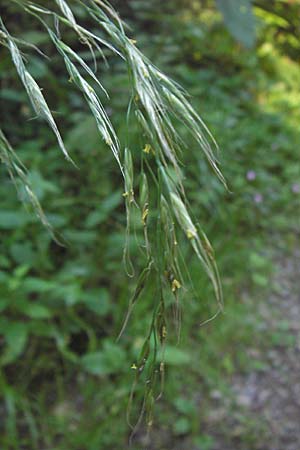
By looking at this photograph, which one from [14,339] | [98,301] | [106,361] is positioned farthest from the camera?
[98,301]

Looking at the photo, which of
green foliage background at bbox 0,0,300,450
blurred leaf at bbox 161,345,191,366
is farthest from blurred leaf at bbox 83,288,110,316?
blurred leaf at bbox 161,345,191,366

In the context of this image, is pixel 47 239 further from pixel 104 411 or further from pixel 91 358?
pixel 104 411

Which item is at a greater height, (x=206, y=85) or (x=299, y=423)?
(x=206, y=85)

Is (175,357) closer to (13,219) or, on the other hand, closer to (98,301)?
(98,301)

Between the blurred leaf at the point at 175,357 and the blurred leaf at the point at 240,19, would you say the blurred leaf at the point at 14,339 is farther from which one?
the blurred leaf at the point at 240,19

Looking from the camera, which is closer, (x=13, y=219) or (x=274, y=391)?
(x=13, y=219)

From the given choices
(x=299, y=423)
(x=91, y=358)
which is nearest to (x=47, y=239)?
(x=91, y=358)

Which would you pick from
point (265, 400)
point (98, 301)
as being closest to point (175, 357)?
point (98, 301)

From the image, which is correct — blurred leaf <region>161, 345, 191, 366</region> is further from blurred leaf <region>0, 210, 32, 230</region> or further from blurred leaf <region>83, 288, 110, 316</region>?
blurred leaf <region>0, 210, 32, 230</region>
